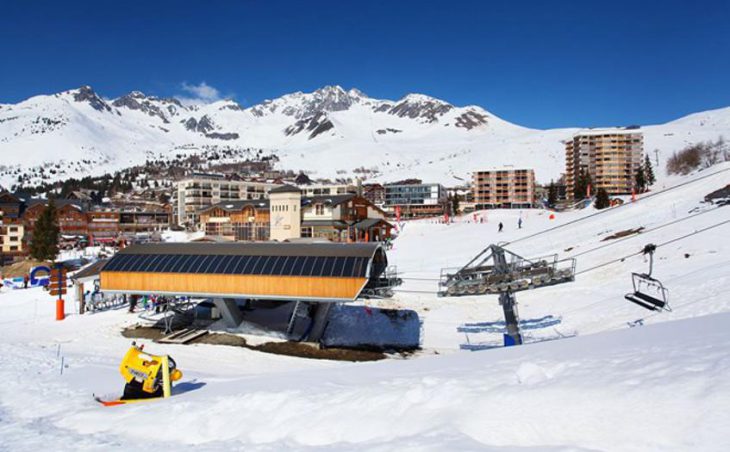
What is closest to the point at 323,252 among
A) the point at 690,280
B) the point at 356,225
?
the point at 690,280

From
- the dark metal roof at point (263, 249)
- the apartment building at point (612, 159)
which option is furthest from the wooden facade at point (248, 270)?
the apartment building at point (612, 159)

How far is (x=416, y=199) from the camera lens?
143 meters

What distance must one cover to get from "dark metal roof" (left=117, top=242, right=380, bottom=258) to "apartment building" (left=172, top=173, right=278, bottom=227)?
284ft

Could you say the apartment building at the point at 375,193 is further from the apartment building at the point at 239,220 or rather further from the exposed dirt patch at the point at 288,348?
the exposed dirt patch at the point at 288,348

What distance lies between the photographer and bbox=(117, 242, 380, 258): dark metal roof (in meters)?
25.7

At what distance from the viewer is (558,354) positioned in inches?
454

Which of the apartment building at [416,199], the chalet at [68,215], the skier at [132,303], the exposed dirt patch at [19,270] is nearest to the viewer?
the skier at [132,303]

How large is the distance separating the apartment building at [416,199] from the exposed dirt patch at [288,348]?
112768 millimetres

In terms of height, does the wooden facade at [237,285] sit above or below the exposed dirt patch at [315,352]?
above

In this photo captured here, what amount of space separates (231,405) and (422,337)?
18670 millimetres

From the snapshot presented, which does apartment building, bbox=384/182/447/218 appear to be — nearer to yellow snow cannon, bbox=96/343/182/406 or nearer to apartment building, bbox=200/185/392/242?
apartment building, bbox=200/185/392/242

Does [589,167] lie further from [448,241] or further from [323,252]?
[323,252]

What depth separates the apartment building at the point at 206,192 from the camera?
391ft

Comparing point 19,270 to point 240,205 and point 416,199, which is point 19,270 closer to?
point 240,205
